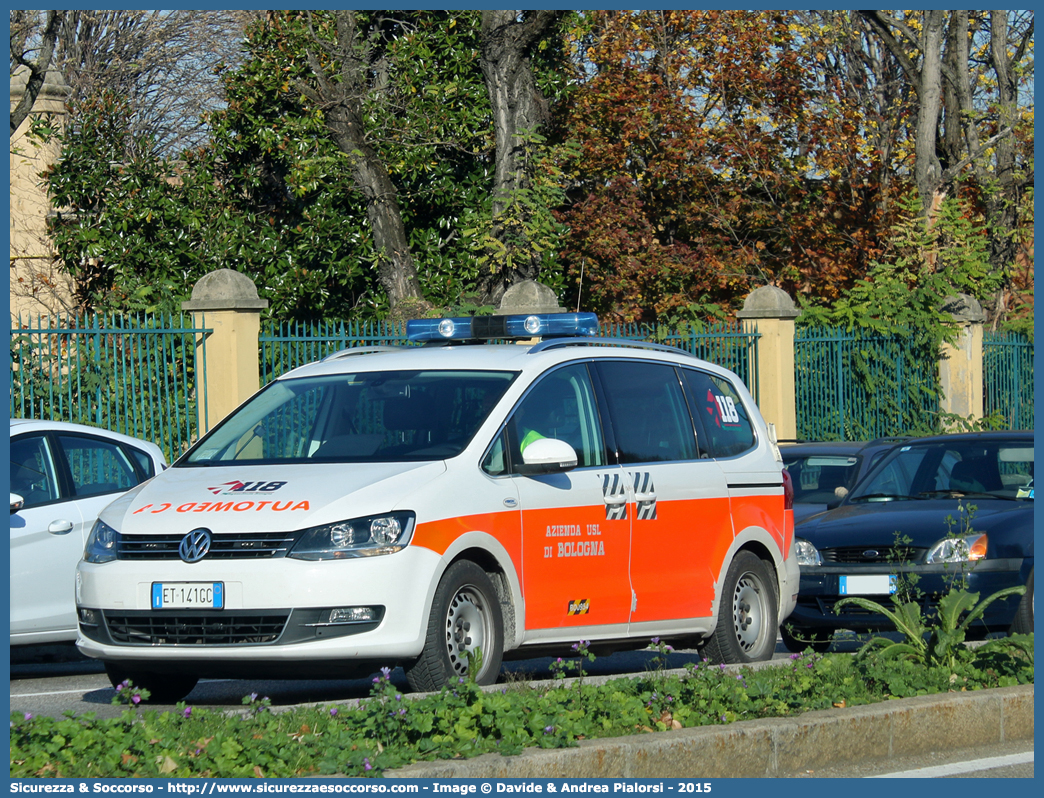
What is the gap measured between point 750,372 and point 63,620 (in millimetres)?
11894

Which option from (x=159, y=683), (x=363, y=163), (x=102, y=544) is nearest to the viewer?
(x=102, y=544)

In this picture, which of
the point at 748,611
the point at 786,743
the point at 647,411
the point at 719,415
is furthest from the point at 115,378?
the point at 786,743

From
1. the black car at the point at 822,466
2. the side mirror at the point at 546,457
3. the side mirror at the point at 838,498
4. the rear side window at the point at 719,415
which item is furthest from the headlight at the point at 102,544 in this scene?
the black car at the point at 822,466

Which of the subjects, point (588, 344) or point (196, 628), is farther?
point (588, 344)

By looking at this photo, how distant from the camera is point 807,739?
19.0 feet

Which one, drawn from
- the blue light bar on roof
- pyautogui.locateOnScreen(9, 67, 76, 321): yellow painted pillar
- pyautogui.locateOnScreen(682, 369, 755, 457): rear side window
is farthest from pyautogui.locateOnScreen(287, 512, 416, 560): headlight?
pyautogui.locateOnScreen(9, 67, 76, 321): yellow painted pillar

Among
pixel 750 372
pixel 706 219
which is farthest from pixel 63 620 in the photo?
pixel 706 219

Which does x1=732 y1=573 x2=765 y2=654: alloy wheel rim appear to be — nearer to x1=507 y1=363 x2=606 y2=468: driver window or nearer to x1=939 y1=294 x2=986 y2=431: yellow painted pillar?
x1=507 y1=363 x2=606 y2=468: driver window

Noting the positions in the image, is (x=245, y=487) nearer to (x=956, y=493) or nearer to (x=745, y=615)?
(x=745, y=615)

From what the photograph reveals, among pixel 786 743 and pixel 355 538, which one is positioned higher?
pixel 355 538

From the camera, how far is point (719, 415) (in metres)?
9.04

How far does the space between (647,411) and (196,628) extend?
3034 mm

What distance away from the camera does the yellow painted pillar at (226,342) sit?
561 inches

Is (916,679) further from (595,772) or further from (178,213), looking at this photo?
(178,213)
